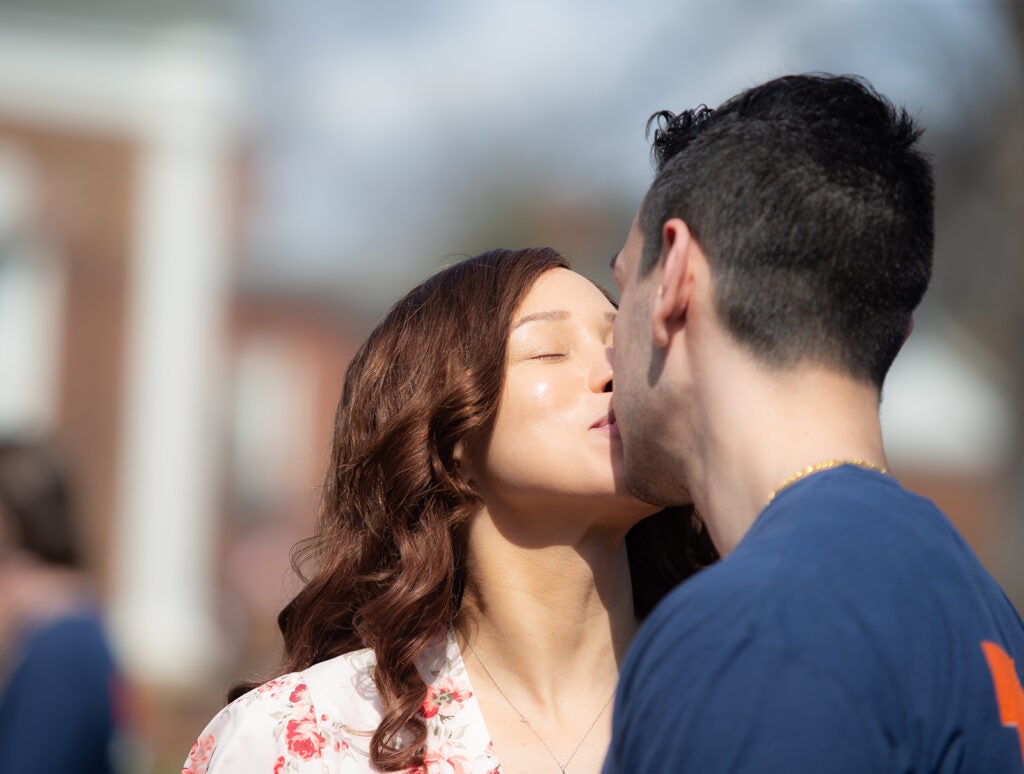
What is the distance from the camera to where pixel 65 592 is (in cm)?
468

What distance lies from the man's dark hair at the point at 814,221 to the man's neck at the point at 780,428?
29 millimetres

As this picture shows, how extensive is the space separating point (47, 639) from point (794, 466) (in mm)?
3369

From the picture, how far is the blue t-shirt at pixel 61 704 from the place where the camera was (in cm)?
431

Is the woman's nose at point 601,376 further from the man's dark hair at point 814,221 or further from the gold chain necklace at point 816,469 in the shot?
the gold chain necklace at point 816,469

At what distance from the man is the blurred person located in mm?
2949

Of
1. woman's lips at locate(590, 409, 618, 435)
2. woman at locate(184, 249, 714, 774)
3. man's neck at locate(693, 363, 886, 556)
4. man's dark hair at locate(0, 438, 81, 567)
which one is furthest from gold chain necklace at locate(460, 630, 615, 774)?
man's dark hair at locate(0, 438, 81, 567)

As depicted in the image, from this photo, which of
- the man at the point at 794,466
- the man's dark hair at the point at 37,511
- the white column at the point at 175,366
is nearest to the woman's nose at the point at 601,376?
the man at the point at 794,466

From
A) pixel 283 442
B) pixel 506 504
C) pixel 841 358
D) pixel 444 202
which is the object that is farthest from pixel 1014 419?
pixel 444 202

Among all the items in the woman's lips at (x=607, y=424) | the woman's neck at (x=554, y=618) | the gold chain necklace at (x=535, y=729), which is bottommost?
the gold chain necklace at (x=535, y=729)

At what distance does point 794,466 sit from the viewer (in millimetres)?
1706

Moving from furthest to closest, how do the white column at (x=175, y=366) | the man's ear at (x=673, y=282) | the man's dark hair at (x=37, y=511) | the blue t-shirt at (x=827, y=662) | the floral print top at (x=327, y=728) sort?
the white column at (x=175, y=366) → the man's dark hair at (x=37, y=511) → the floral print top at (x=327, y=728) → the man's ear at (x=673, y=282) → the blue t-shirt at (x=827, y=662)

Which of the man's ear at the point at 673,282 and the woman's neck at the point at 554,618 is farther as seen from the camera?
the woman's neck at the point at 554,618

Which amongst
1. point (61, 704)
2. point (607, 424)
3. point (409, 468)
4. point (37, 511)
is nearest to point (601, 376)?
point (607, 424)

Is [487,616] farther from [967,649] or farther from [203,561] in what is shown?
[203,561]
